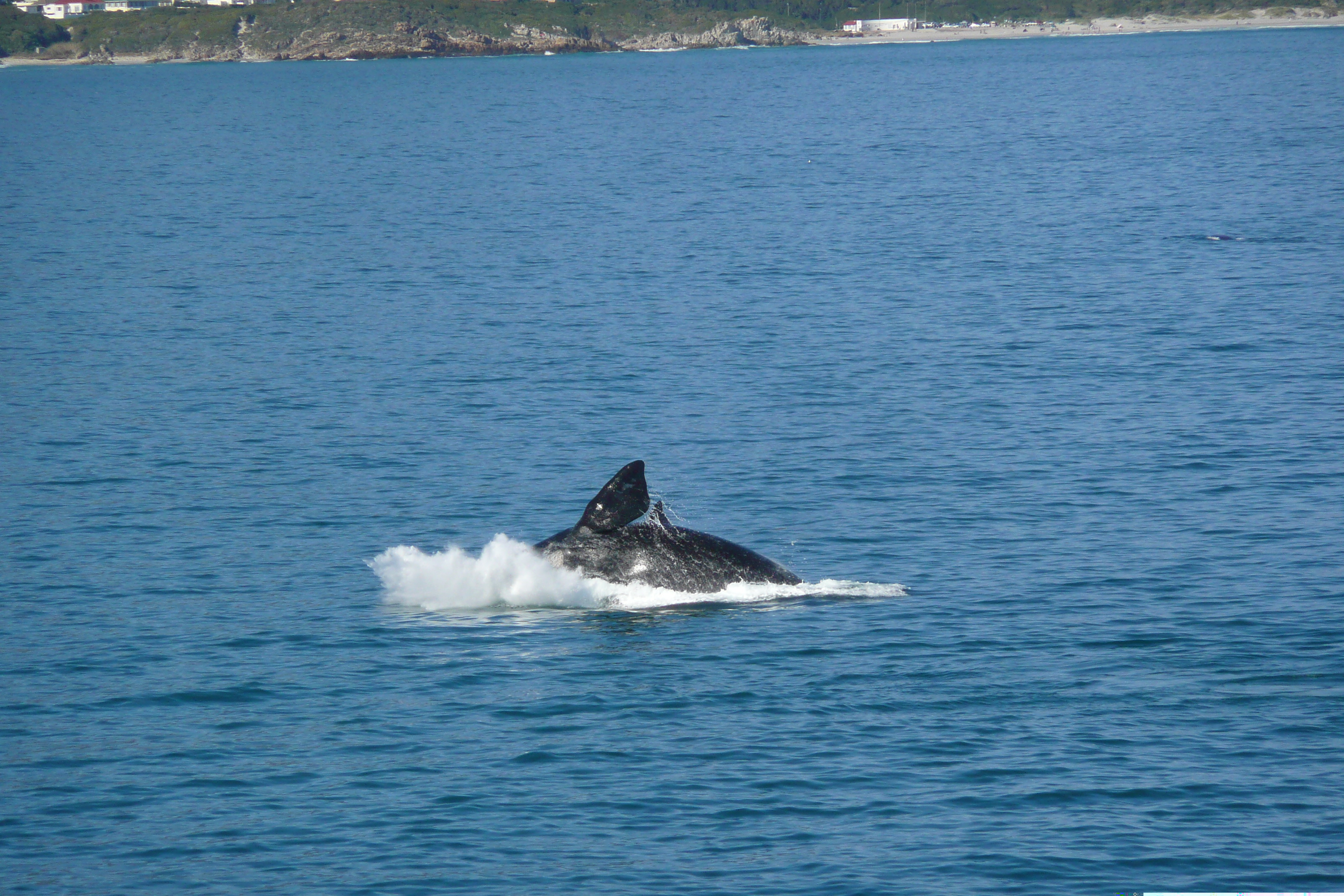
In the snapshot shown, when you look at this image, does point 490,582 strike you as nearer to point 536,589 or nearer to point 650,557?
point 536,589

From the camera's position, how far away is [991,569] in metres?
29.9

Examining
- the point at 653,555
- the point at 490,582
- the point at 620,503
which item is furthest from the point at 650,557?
the point at 490,582

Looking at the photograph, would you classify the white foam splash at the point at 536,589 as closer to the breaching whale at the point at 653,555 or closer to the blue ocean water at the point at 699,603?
the breaching whale at the point at 653,555

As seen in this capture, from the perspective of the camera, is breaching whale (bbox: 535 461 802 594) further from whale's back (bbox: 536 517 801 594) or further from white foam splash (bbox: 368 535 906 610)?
white foam splash (bbox: 368 535 906 610)

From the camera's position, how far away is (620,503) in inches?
1081

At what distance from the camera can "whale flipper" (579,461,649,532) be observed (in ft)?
88.3

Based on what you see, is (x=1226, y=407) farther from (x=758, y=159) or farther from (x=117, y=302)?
(x=758, y=159)

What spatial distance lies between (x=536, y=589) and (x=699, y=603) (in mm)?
2994

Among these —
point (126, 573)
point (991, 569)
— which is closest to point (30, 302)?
point (126, 573)

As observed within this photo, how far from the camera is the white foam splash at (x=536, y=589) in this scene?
92.6 ft

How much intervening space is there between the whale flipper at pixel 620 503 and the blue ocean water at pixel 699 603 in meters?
1.67

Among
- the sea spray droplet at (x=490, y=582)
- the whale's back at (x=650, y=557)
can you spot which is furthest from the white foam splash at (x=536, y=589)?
the whale's back at (x=650, y=557)

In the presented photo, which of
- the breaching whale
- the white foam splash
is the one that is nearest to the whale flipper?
the breaching whale

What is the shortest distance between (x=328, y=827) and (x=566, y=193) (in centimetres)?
9261
